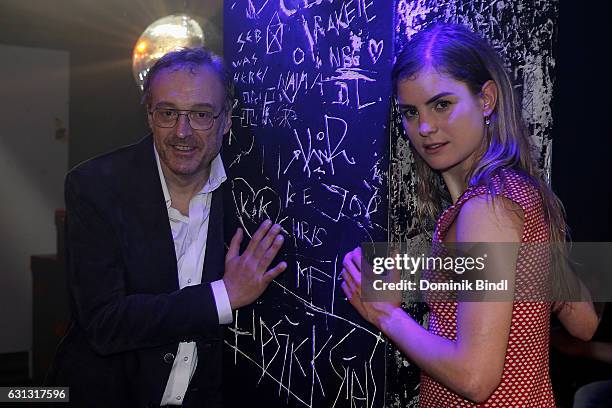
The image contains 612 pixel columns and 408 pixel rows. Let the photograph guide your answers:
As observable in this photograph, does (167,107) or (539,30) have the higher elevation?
(539,30)

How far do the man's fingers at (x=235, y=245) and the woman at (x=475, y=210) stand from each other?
2.04 ft

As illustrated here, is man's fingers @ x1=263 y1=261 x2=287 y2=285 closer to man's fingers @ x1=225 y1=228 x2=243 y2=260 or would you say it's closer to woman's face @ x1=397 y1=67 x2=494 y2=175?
man's fingers @ x1=225 y1=228 x2=243 y2=260

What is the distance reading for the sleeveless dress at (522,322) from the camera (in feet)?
4.12

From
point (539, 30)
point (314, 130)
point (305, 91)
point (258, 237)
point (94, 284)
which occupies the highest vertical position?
point (539, 30)

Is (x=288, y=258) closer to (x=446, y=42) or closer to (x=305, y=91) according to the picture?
(x=305, y=91)

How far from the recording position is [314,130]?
1.75 metres

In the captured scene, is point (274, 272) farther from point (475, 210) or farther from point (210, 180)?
point (475, 210)

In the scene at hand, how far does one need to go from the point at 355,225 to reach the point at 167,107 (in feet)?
2.74

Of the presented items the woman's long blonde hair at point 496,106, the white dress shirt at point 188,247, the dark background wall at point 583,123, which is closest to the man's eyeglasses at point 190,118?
the white dress shirt at point 188,247

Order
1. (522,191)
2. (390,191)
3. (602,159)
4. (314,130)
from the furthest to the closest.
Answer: (602,159)
(314,130)
(390,191)
(522,191)

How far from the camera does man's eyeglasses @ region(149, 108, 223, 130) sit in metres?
2.06

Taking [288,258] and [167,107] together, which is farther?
[167,107]

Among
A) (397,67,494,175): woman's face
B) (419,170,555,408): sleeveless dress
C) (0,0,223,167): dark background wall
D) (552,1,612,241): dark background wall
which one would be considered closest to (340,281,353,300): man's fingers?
(419,170,555,408): sleeveless dress

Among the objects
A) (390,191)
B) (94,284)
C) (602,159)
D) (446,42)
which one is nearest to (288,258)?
(390,191)
